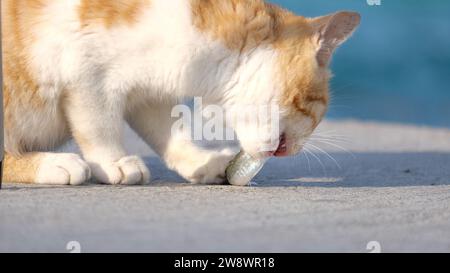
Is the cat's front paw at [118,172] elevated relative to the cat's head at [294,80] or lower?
lower

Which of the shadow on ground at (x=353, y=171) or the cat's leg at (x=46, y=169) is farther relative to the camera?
the shadow on ground at (x=353, y=171)

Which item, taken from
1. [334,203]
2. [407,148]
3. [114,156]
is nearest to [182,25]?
[114,156]

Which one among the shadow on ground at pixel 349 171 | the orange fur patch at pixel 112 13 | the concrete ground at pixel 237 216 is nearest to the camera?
the concrete ground at pixel 237 216

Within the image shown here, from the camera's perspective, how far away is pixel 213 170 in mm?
2471

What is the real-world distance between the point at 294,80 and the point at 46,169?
746 millimetres

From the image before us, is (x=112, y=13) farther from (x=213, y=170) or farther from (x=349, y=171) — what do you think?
(x=349, y=171)

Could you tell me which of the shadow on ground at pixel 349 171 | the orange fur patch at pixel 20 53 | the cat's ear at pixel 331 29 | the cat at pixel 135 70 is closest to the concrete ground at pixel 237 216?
the shadow on ground at pixel 349 171

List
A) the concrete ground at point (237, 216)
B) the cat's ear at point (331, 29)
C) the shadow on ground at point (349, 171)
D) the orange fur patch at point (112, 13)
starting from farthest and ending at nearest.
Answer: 1. the shadow on ground at point (349, 171)
2. the cat's ear at point (331, 29)
3. the orange fur patch at point (112, 13)
4. the concrete ground at point (237, 216)

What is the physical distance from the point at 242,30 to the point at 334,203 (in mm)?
584

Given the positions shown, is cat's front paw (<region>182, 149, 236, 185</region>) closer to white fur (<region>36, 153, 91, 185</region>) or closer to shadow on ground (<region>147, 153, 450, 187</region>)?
shadow on ground (<region>147, 153, 450, 187</region>)

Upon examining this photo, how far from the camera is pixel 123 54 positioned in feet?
7.49

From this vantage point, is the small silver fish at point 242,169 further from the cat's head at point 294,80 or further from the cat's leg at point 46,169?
the cat's leg at point 46,169

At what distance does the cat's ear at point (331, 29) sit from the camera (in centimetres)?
238

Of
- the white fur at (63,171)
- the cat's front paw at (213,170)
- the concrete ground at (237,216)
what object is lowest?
the concrete ground at (237,216)
